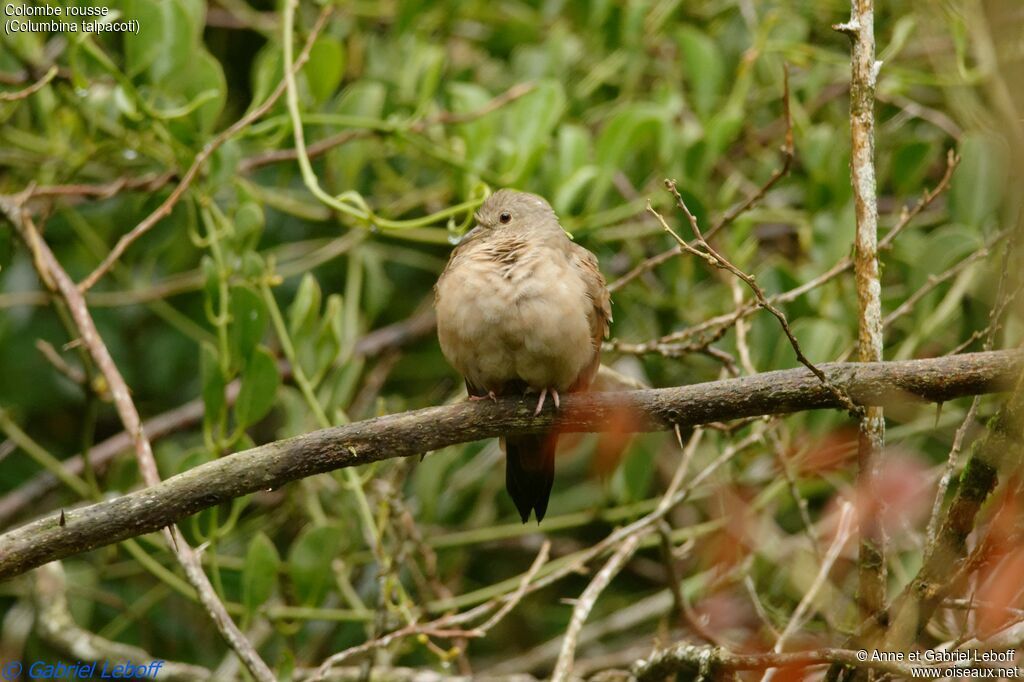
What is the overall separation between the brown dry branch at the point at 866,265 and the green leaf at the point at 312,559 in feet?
5.64

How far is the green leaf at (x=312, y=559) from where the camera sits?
150 inches

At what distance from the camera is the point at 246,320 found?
367 cm

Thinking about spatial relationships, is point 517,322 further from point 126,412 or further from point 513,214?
point 126,412

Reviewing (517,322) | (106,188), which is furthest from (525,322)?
(106,188)

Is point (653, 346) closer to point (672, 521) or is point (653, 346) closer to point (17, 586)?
point (672, 521)

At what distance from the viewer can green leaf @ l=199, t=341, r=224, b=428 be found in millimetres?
3672

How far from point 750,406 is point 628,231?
2.19 m

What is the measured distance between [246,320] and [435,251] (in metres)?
1.94

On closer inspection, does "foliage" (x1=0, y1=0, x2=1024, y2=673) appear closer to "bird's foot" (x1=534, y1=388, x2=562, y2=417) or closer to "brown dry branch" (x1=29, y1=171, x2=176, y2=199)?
"brown dry branch" (x1=29, y1=171, x2=176, y2=199)

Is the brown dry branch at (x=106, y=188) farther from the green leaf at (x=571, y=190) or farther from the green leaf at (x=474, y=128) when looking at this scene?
the green leaf at (x=571, y=190)

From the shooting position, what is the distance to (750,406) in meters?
2.62

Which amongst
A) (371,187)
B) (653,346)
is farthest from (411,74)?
(653,346)

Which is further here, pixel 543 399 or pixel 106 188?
pixel 106 188

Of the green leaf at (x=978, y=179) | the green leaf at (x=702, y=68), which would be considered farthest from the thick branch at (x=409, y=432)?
the green leaf at (x=702, y=68)
